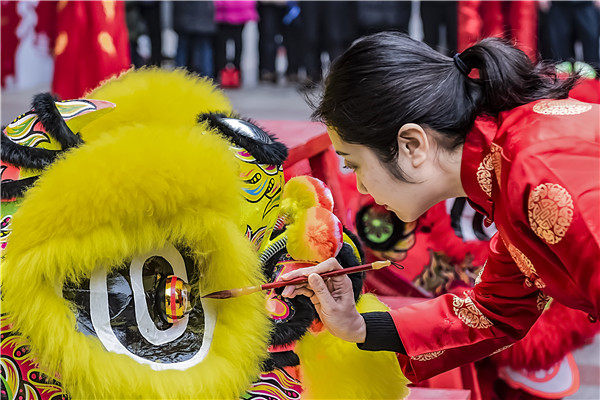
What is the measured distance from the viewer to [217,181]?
0.91m

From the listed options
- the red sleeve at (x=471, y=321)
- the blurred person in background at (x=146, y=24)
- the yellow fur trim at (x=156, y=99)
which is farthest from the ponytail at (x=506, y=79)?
the blurred person in background at (x=146, y=24)

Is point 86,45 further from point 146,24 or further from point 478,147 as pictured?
point 478,147

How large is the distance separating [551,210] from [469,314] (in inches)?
15.6

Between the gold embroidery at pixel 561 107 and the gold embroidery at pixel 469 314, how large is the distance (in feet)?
1.21

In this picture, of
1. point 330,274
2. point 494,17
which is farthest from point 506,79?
point 494,17

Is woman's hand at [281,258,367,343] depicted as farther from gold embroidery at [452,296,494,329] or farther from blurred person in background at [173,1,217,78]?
blurred person in background at [173,1,217,78]

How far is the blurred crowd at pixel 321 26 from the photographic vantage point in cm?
396

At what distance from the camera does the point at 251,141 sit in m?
1.08

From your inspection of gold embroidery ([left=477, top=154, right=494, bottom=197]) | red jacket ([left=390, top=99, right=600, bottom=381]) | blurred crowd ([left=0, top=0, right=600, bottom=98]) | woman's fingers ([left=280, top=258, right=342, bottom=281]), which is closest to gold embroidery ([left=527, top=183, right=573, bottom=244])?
red jacket ([left=390, top=99, right=600, bottom=381])

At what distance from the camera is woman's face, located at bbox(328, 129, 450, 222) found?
0.95m

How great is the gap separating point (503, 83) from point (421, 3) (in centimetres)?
372

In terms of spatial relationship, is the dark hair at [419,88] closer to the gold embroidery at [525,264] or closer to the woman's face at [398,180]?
the woman's face at [398,180]

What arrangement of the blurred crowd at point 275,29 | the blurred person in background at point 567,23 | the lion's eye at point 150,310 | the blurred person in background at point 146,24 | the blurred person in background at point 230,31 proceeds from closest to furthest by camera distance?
the lion's eye at point 150,310, the blurred crowd at point 275,29, the blurred person in background at point 567,23, the blurred person in background at point 146,24, the blurred person in background at point 230,31

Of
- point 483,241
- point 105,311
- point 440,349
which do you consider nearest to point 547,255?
point 440,349
